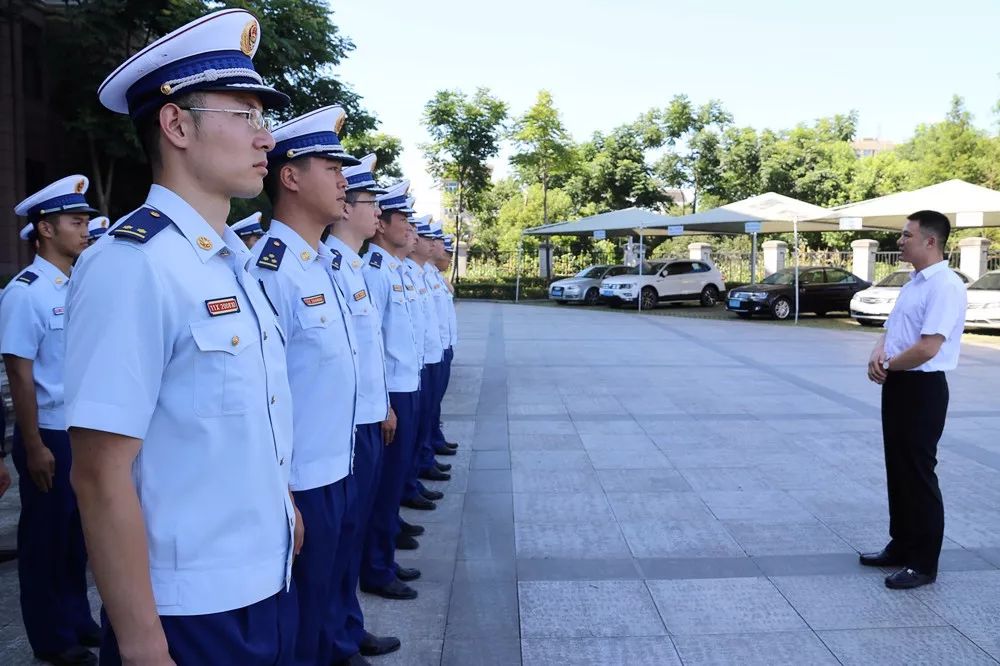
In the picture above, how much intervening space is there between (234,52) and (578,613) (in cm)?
297

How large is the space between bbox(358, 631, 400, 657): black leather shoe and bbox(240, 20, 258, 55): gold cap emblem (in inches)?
96.6

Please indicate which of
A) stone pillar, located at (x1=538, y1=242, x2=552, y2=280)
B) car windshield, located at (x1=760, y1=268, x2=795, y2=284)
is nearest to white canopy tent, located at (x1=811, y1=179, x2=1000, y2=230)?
car windshield, located at (x1=760, y1=268, x2=795, y2=284)

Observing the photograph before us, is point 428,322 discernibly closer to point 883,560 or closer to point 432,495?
point 432,495

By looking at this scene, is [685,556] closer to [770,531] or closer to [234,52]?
[770,531]

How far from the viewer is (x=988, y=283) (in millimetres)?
17828

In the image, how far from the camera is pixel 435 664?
327cm

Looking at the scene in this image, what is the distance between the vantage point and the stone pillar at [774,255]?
29922mm

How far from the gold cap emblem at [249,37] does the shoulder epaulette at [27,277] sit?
1.97 m

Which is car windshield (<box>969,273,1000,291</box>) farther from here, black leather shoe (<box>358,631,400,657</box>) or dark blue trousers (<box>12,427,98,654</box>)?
dark blue trousers (<box>12,427,98,654</box>)

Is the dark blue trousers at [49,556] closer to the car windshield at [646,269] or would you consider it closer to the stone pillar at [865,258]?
the car windshield at [646,269]

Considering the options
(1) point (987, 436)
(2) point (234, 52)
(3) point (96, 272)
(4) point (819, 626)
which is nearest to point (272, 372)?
(3) point (96, 272)

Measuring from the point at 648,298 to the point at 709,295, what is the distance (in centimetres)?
245

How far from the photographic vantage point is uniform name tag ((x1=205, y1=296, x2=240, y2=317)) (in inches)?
62.5

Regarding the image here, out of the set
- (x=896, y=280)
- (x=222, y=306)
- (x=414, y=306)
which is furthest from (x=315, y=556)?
(x=896, y=280)
